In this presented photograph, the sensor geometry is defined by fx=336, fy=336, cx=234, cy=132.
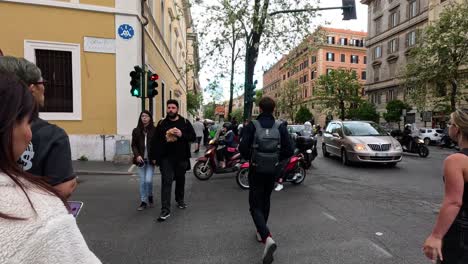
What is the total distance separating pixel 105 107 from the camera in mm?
12336

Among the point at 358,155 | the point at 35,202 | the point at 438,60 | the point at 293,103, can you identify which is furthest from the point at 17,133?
the point at 293,103

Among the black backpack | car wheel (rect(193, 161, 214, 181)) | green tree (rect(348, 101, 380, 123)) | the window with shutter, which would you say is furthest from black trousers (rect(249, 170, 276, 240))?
green tree (rect(348, 101, 380, 123))

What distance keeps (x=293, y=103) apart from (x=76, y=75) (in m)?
64.8

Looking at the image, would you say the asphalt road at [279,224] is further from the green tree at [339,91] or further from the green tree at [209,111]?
the green tree at [209,111]

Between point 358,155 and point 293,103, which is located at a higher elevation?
point 293,103

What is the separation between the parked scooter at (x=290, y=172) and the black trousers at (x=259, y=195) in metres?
3.92

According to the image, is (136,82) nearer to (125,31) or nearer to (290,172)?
(125,31)

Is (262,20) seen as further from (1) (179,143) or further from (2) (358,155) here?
(1) (179,143)

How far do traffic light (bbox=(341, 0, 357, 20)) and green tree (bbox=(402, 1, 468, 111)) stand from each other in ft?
49.9

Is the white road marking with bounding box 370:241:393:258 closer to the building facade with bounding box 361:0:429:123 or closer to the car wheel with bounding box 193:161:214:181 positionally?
the car wheel with bounding box 193:161:214:181

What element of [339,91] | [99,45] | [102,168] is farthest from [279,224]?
[339,91]

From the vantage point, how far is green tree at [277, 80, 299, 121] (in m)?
72.4

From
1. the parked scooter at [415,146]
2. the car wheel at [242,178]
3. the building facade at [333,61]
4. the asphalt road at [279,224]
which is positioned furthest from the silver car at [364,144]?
the building facade at [333,61]

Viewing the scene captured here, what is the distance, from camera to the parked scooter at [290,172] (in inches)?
321
